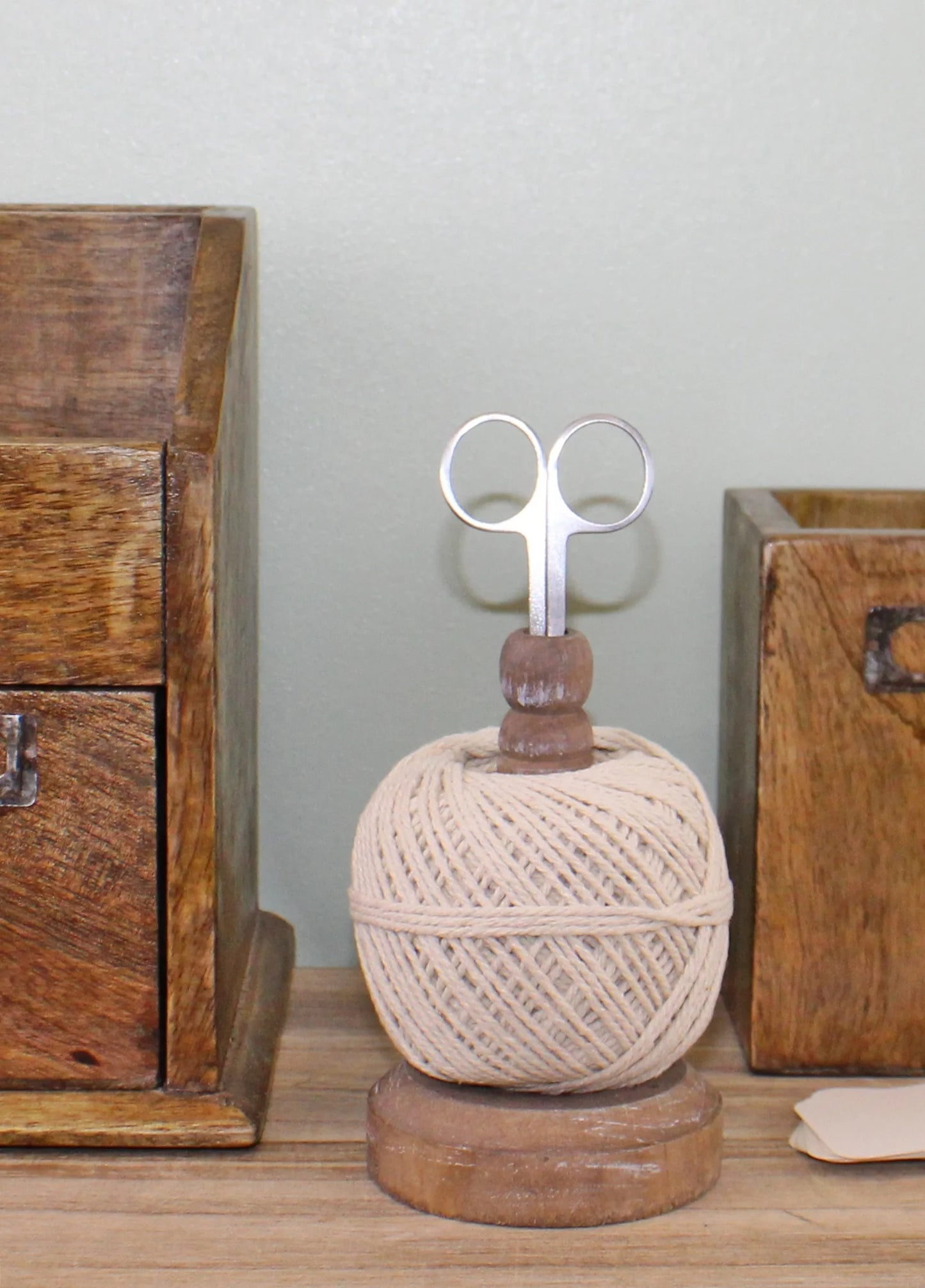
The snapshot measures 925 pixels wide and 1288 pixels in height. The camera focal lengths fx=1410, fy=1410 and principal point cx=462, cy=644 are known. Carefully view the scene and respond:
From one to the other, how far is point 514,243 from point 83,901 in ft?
1.59

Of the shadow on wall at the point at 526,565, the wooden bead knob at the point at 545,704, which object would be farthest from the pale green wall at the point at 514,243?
the wooden bead knob at the point at 545,704

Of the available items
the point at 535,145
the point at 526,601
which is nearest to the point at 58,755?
the point at 526,601

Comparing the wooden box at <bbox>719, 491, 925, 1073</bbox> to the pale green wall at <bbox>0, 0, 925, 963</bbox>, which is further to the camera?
the pale green wall at <bbox>0, 0, 925, 963</bbox>

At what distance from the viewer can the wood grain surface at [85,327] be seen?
2.79 ft

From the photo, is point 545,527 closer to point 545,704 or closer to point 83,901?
point 545,704

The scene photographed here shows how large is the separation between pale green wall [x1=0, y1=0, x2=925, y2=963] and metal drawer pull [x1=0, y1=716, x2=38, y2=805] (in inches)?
11.4

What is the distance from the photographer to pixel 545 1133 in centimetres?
60

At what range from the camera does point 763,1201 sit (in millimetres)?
615

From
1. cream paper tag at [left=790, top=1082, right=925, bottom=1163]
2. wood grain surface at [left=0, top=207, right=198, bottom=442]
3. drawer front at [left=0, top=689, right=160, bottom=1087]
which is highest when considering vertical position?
wood grain surface at [left=0, top=207, right=198, bottom=442]

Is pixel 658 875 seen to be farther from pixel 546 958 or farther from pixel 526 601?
pixel 526 601

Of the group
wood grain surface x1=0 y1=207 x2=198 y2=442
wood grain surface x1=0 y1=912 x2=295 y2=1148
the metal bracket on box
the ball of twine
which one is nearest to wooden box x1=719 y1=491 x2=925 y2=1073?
the metal bracket on box

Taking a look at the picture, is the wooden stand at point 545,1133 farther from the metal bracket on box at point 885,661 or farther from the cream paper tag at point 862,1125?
the metal bracket on box at point 885,661

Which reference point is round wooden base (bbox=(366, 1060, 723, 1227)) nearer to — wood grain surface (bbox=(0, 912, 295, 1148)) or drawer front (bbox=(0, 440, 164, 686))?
wood grain surface (bbox=(0, 912, 295, 1148))

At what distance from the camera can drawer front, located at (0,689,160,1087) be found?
2.09 feet
